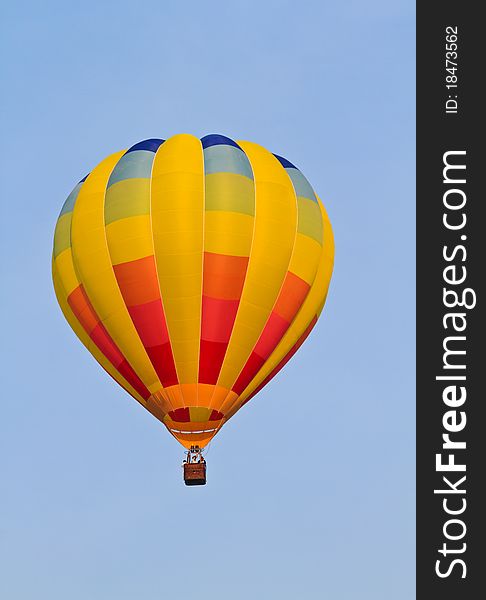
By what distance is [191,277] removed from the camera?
36.8 metres

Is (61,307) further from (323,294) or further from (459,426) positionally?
(459,426)

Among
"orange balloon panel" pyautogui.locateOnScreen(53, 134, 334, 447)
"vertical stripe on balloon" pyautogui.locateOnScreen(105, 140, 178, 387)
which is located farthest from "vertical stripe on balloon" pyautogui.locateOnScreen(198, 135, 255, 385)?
"vertical stripe on balloon" pyautogui.locateOnScreen(105, 140, 178, 387)

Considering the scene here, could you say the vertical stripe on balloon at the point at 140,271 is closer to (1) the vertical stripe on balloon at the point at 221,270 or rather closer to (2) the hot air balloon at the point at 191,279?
(2) the hot air balloon at the point at 191,279

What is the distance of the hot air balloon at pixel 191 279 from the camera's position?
36.9 m

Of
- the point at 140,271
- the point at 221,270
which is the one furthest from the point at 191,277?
the point at 140,271

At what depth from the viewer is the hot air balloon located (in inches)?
1453

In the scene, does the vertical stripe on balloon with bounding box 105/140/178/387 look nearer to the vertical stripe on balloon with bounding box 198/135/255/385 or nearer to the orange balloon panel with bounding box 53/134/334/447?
the orange balloon panel with bounding box 53/134/334/447

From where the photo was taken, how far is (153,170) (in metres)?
37.7

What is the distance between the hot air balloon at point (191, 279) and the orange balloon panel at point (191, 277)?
2 cm

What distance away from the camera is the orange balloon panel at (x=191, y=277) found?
121ft

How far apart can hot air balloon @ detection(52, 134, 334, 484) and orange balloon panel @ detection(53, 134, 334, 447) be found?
2 centimetres

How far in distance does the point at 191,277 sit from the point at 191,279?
0.04m

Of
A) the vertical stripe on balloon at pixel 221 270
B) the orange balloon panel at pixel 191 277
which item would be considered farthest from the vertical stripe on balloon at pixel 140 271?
the vertical stripe on balloon at pixel 221 270

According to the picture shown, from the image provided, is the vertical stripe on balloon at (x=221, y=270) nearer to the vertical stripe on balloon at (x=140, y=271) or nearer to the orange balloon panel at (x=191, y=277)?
the orange balloon panel at (x=191, y=277)
